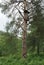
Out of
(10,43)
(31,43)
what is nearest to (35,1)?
(10,43)

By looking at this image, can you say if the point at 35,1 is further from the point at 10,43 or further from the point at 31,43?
the point at 31,43

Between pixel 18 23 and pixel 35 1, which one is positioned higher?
pixel 35 1

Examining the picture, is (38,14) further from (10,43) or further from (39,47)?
(39,47)

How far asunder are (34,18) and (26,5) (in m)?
1.67

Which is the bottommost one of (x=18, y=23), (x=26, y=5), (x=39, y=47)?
(x=39, y=47)

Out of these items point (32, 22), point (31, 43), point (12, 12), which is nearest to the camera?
point (12, 12)

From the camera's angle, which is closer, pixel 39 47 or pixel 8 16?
pixel 8 16

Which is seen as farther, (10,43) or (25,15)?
(10,43)

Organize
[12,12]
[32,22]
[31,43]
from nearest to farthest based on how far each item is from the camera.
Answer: [12,12]
[32,22]
[31,43]

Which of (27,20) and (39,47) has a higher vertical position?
(27,20)

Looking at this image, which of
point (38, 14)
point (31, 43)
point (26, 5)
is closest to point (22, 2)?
point (26, 5)

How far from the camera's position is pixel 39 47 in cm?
2914

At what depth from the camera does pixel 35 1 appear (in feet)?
72.2

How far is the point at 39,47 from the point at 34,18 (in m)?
6.94
